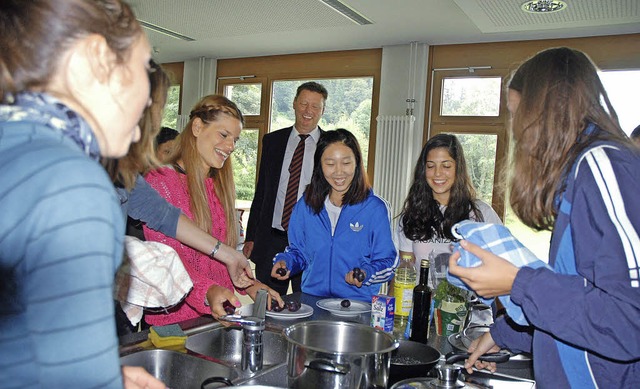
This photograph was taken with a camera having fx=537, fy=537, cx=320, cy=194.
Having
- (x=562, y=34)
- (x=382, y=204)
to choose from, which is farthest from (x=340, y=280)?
(x=562, y=34)

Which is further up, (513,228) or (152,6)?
(152,6)

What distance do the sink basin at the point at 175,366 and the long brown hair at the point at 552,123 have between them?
89 cm

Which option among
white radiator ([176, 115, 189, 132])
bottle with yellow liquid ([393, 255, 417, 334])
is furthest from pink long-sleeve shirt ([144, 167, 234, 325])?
white radiator ([176, 115, 189, 132])

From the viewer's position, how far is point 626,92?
15.5ft

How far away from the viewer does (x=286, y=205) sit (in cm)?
390

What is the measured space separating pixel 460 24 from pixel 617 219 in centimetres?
423

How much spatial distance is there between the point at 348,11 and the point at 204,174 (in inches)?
110

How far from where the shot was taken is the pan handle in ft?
4.63

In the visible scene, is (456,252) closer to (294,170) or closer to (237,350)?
(237,350)

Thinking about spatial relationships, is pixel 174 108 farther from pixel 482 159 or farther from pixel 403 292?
pixel 403 292

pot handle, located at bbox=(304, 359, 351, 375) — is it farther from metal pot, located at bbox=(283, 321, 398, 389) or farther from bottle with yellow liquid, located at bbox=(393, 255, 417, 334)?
bottle with yellow liquid, located at bbox=(393, 255, 417, 334)

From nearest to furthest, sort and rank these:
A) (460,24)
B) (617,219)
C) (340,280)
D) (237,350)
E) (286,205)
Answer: (617,219), (237,350), (340,280), (286,205), (460,24)

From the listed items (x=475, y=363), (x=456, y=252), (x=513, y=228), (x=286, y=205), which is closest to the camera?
(x=456, y=252)

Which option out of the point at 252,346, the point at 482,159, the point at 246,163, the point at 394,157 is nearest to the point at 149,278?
the point at 252,346
